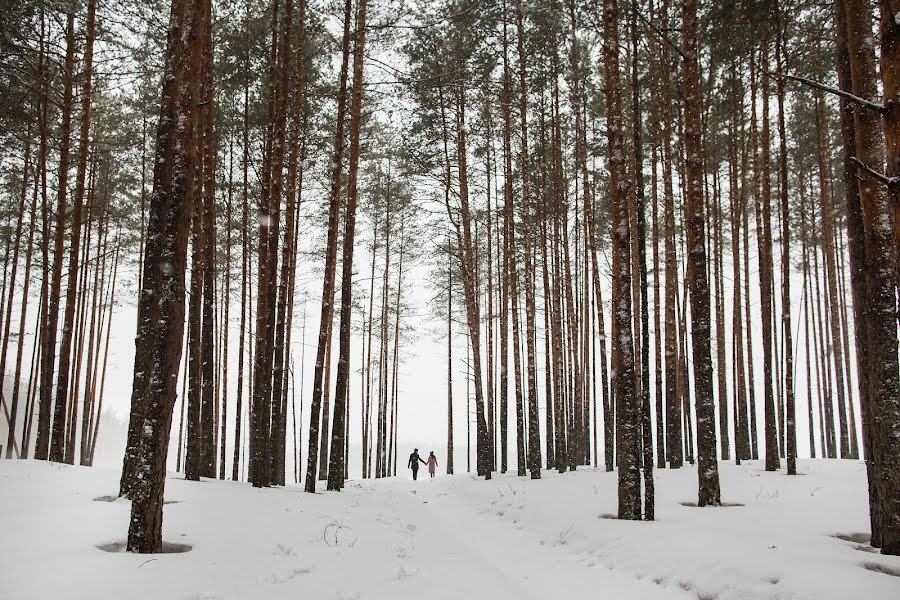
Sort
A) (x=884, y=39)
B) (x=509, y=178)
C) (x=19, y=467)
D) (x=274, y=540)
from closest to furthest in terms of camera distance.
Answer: (x=884, y=39)
(x=274, y=540)
(x=19, y=467)
(x=509, y=178)

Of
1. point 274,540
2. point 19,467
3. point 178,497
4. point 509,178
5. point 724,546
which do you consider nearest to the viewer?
point 724,546

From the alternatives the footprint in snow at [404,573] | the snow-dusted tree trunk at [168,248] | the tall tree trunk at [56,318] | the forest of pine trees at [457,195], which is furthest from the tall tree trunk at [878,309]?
the tall tree trunk at [56,318]

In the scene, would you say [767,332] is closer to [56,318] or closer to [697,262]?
[697,262]

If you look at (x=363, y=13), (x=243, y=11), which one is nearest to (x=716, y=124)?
(x=363, y=13)

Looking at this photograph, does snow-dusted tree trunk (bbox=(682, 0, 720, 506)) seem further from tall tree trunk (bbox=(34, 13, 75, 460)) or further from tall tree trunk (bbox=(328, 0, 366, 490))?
tall tree trunk (bbox=(34, 13, 75, 460))

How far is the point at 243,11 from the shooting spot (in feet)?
37.1

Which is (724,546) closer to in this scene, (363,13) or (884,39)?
(884,39)

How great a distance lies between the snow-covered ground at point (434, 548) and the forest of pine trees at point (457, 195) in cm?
72

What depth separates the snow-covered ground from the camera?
3781mm

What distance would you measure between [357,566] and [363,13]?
34.8 feet

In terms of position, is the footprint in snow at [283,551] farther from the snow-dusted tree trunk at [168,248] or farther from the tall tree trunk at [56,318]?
the tall tree trunk at [56,318]

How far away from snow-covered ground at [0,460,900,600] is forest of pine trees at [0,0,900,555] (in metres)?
0.72

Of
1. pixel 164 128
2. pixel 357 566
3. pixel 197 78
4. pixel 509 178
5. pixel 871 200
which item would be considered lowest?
pixel 357 566

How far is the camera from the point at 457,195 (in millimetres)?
14797
